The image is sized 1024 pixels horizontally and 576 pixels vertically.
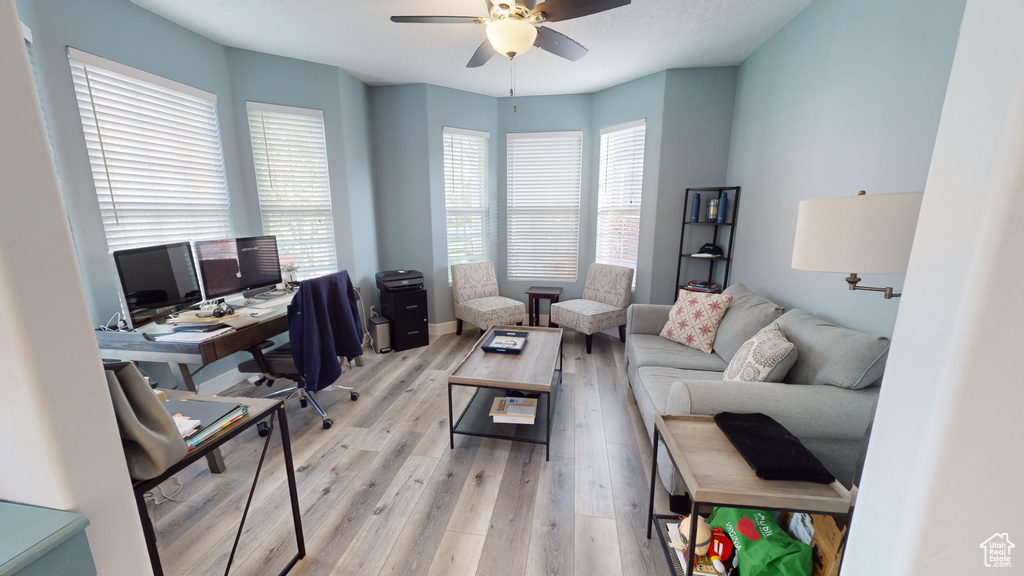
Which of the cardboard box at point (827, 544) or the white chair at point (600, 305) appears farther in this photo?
the white chair at point (600, 305)

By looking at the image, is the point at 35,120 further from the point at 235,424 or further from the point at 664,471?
the point at 664,471

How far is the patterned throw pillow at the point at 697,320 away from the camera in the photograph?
258cm

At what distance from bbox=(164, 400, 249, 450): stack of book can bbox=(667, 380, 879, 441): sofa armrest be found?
1.67 m

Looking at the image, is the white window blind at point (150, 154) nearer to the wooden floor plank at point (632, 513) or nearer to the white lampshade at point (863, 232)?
the wooden floor plank at point (632, 513)

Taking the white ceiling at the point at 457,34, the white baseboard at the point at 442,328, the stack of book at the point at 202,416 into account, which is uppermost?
the white ceiling at the point at 457,34

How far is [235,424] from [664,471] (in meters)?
1.83

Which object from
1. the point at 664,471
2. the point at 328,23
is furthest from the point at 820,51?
the point at 328,23

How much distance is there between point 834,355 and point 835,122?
4.58 feet

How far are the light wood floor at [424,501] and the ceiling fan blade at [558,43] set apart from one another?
2412 mm

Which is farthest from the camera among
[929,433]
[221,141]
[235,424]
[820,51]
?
[221,141]

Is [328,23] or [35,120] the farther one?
[328,23]

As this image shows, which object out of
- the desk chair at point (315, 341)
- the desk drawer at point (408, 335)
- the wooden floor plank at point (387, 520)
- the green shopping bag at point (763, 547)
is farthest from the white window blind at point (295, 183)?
the green shopping bag at point (763, 547)

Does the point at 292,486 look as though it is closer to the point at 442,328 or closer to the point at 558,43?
the point at 558,43

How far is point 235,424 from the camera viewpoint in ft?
4.01
